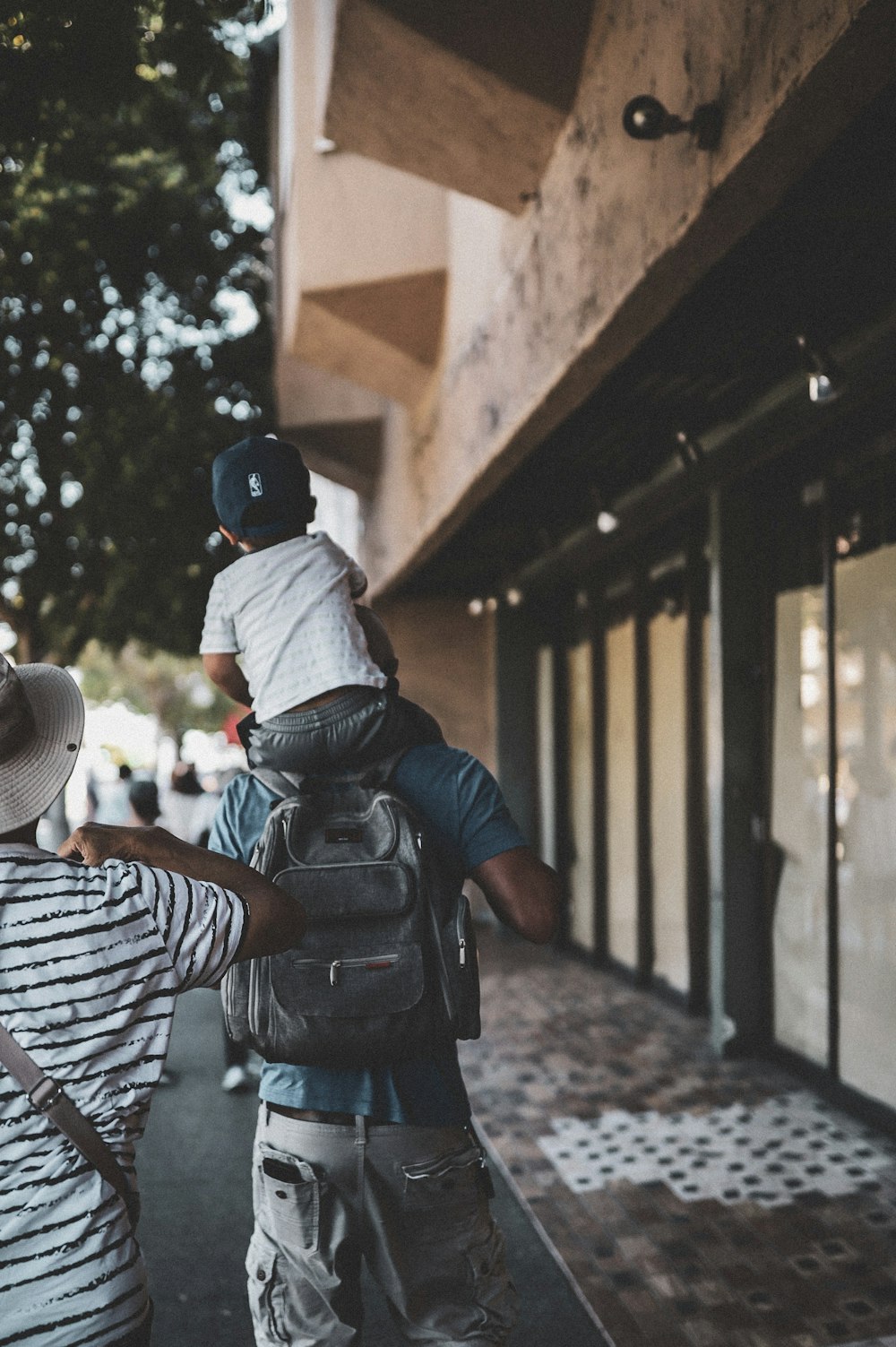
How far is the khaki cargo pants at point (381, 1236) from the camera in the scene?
200cm

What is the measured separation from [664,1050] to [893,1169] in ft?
6.88

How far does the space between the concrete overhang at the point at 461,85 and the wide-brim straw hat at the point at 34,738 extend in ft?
12.0

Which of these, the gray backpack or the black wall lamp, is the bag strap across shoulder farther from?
the black wall lamp

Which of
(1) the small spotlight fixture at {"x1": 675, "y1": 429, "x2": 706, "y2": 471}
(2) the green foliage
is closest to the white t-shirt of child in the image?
(1) the small spotlight fixture at {"x1": 675, "y1": 429, "x2": 706, "y2": 471}

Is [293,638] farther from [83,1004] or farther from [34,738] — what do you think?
[83,1004]

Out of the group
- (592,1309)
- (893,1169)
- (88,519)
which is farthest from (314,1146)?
(88,519)

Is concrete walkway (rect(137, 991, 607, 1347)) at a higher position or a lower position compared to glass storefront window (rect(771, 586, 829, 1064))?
lower

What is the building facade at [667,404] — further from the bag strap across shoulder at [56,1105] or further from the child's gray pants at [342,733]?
the bag strap across shoulder at [56,1105]

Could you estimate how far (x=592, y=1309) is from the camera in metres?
3.85

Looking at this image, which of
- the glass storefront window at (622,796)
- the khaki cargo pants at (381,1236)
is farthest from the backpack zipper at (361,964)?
the glass storefront window at (622,796)

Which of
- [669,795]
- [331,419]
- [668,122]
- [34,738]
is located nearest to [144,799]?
[669,795]

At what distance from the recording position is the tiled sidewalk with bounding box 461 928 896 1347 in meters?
3.81

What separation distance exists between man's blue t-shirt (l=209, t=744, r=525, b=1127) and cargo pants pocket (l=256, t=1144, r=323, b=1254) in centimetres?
10

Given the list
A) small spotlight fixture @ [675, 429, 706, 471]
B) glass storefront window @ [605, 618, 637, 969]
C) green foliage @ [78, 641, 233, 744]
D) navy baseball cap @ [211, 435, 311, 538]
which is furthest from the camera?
green foliage @ [78, 641, 233, 744]
